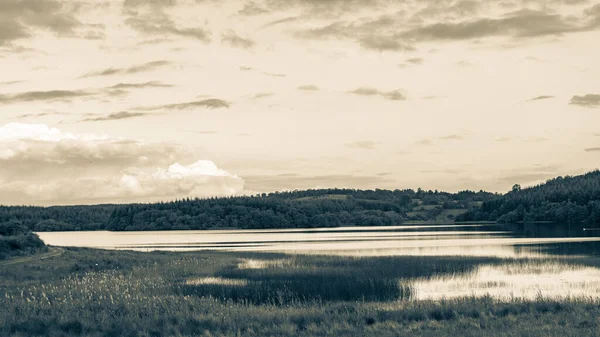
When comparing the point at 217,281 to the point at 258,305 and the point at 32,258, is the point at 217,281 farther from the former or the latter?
the point at 32,258

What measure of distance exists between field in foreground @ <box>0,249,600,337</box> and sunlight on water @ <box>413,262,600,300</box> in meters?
1.78

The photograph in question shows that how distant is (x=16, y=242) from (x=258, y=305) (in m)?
38.0

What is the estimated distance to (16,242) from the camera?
66.1 m

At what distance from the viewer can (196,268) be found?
6072cm

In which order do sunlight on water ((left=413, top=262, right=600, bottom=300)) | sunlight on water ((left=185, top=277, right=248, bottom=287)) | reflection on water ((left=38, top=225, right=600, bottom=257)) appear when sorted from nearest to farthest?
sunlight on water ((left=413, top=262, right=600, bottom=300)), sunlight on water ((left=185, top=277, right=248, bottom=287)), reflection on water ((left=38, top=225, right=600, bottom=257))

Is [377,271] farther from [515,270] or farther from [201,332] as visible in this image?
[201,332]

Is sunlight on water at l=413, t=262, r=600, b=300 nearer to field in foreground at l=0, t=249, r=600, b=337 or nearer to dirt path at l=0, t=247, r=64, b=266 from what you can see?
field in foreground at l=0, t=249, r=600, b=337

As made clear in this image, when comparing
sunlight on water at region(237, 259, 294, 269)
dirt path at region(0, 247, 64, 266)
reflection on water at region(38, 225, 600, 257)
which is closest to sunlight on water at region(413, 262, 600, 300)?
reflection on water at region(38, 225, 600, 257)

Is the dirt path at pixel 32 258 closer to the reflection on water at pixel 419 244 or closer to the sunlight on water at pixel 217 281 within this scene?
the sunlight on water at pixel 217 281

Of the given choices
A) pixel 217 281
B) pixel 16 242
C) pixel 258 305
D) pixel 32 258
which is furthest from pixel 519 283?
pixel 16 242

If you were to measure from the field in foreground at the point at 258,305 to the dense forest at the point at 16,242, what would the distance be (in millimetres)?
6391

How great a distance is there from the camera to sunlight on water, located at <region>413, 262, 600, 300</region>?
127 ft

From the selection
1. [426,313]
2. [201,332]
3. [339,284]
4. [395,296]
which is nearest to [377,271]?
[339,284]

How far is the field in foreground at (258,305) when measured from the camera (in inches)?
1029
